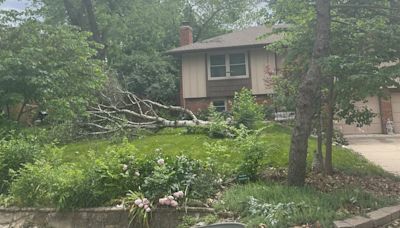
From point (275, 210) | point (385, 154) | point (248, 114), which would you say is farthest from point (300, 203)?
→ point (248, 114)

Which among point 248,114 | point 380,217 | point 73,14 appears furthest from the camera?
point 73,14

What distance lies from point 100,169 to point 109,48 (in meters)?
20.1

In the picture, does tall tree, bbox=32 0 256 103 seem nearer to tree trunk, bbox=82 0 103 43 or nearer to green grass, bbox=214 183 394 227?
tree trunk, bbox=82 0 103 43

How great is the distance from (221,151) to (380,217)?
2703mm

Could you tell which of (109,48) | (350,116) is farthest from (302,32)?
(109,48)

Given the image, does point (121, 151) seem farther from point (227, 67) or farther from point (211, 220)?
point (227, 67)

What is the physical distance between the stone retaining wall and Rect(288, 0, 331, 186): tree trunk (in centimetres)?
159

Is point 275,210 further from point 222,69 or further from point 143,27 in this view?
point 143,27

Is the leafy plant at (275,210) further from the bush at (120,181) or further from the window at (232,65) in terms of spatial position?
the window at (232,65)

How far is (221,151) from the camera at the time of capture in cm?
701

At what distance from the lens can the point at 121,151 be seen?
648 cm

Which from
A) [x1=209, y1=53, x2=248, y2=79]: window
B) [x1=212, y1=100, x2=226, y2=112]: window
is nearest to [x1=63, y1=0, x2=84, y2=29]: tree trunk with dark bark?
[x1=209, y1=53, x2=248, y2=79]: window

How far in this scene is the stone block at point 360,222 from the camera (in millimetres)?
4824

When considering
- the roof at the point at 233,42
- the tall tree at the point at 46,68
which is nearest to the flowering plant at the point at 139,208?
the tall tree at the point at 46,68
